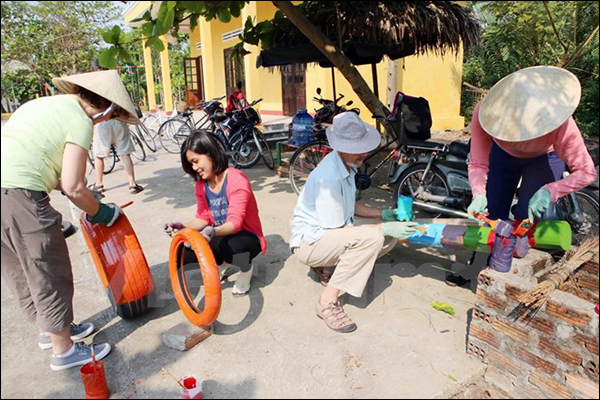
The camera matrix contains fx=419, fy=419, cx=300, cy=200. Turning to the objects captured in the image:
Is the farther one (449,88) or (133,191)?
(449,88)

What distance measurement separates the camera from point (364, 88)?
5.20 m

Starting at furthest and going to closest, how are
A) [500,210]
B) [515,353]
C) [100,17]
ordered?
[100,17] → [500,210] → [515,353]

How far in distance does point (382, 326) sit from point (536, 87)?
5.50ft

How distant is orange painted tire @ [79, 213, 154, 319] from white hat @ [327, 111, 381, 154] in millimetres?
1451

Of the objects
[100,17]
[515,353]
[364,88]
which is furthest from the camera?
[100,17]

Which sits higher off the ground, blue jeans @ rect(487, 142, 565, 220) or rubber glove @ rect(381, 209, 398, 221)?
blue jeans @ rect(487, 142, 565, 220)

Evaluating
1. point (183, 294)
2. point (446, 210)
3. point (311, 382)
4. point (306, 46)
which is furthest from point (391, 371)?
point (306, 46)

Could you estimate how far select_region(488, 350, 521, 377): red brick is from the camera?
2.11 meters

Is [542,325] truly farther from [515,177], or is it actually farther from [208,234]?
[208,234]

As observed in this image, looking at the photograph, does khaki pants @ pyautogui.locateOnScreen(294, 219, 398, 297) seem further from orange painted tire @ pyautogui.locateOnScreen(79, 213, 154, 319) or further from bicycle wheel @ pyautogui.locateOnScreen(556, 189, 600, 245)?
bicycle wheel @ pyautogui.locateOnScreen(556, 189, 600, 245)

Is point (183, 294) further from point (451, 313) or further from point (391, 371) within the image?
point (451, 313)

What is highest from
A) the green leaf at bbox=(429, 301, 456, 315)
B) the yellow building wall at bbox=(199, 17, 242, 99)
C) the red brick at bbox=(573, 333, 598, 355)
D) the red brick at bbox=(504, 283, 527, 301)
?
the yellow building wall at bbox=(199, 17, 242, 99)

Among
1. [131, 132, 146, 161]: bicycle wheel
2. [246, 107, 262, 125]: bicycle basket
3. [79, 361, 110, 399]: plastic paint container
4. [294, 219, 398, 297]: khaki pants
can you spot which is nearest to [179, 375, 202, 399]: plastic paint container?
[79, 361, 110, 399]: plastic paint container

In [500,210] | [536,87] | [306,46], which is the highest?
[306,46]
